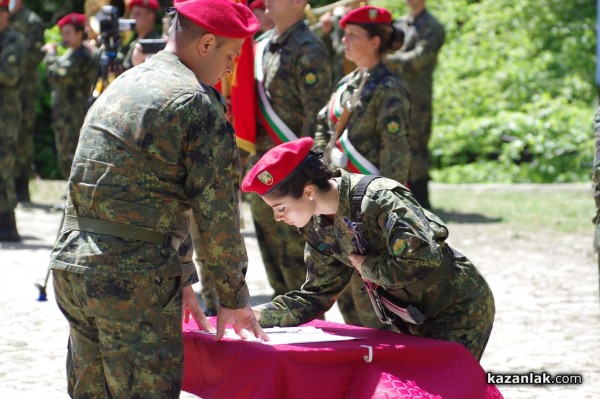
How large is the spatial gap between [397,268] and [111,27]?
15.3 ft

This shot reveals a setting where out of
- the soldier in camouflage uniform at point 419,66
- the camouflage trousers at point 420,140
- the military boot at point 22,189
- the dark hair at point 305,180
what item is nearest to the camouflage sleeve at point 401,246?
the dark hair at point 305,180

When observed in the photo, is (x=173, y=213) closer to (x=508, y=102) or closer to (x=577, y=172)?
(x=577, y=172)

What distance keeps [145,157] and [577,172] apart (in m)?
16.9

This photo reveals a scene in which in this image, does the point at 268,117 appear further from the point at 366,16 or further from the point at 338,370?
the point at 338,370

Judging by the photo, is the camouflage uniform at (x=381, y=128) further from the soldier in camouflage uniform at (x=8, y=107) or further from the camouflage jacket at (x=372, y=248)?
the soldier in camouflage uniform at (x=8, y=107)

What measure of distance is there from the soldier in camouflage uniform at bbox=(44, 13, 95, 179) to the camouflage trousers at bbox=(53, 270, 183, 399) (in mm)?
8493

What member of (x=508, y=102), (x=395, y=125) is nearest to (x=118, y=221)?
(x=395, y=125)

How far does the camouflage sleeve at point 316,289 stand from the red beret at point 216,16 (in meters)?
1.07

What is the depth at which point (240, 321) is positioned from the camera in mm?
4023

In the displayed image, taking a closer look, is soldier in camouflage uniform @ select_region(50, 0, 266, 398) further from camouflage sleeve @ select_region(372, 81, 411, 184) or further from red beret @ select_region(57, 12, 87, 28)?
red beret @ select_region(57, 12, 87, 28)

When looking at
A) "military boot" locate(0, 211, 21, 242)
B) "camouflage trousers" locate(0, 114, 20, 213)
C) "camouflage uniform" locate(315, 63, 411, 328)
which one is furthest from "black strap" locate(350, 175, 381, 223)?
"military boot" locate(0, 211, 21, 242)

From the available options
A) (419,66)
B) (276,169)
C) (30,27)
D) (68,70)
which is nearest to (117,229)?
(276,169)

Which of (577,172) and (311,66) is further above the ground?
(311,66)

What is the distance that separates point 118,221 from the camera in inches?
149
